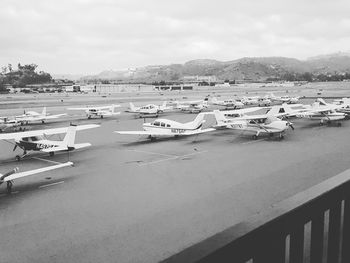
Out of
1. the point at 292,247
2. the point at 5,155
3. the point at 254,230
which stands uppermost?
the point at 254,230

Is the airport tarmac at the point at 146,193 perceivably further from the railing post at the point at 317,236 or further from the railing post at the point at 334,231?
the railing post at the point at 317,236

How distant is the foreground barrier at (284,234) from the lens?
1.74 meters

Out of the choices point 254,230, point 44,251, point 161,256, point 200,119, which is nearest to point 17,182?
point 44,251

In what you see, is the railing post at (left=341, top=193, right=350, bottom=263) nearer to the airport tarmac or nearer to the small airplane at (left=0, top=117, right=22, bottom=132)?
the airport tarmac

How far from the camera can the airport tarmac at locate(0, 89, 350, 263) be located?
9234 mm

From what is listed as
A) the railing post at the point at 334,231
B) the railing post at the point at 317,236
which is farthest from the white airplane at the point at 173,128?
the railing post at the point at 317,236

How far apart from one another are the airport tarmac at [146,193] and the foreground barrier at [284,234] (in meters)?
4.41

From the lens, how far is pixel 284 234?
2055mm

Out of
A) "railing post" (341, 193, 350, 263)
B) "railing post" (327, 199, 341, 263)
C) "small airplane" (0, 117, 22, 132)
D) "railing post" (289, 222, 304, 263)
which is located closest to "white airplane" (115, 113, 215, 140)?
"small airplane" (0, 117, 22, 132)

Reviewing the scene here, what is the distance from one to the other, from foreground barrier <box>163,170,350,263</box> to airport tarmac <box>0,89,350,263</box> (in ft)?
14.5

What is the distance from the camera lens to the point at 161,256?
820 cm

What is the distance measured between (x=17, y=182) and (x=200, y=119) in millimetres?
14960

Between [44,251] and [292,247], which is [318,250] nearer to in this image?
[292,247]

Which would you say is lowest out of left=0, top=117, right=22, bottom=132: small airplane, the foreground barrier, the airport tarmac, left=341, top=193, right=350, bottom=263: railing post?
the airport tarmac
